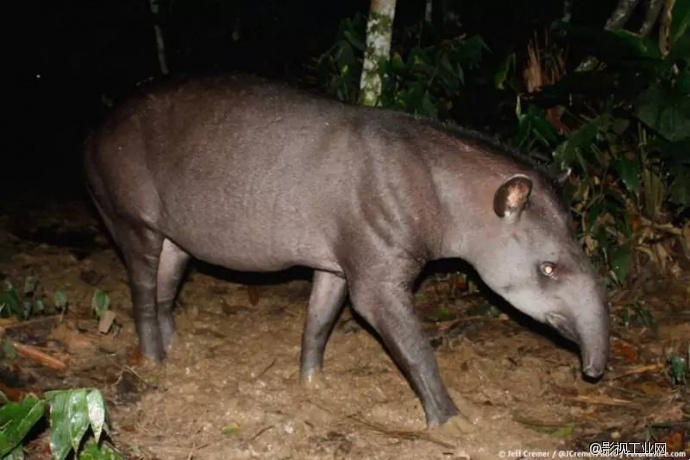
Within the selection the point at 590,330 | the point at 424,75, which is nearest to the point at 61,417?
the point at 590,330

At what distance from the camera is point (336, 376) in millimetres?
5816

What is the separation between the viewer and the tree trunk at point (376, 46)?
7.32 meters

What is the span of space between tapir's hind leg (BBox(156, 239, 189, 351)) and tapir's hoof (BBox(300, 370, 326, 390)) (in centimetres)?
106

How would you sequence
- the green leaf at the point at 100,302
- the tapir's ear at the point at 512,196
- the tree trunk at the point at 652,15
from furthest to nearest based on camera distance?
the tree trunk at the point at 652,15, the green leaf at the point at 100,302, the tapir's ear at the point at 512,196

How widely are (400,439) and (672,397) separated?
1.77m

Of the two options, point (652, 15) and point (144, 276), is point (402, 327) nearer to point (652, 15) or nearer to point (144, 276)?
point (144, 276)

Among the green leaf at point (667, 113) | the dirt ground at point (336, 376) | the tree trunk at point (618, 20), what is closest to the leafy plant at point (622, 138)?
the green leaf at point (667, 113)

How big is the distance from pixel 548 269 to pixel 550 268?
0.04 ft

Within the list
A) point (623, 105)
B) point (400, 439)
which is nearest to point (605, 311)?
point (400, 439)

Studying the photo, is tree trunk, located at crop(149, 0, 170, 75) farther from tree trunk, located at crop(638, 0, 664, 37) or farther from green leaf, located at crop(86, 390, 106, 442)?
green leaf, located at crop(86, 390, 106, 442)

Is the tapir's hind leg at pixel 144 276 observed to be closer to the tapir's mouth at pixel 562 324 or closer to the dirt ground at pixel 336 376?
the dirt ground at pixel 336 376

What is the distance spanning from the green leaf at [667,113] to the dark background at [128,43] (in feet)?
19.1

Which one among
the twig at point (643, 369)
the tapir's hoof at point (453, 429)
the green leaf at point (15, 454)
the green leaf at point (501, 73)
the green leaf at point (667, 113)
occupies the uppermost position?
the green leaf at point (667, 113)

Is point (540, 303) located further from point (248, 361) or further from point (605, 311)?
point (248, 361)
